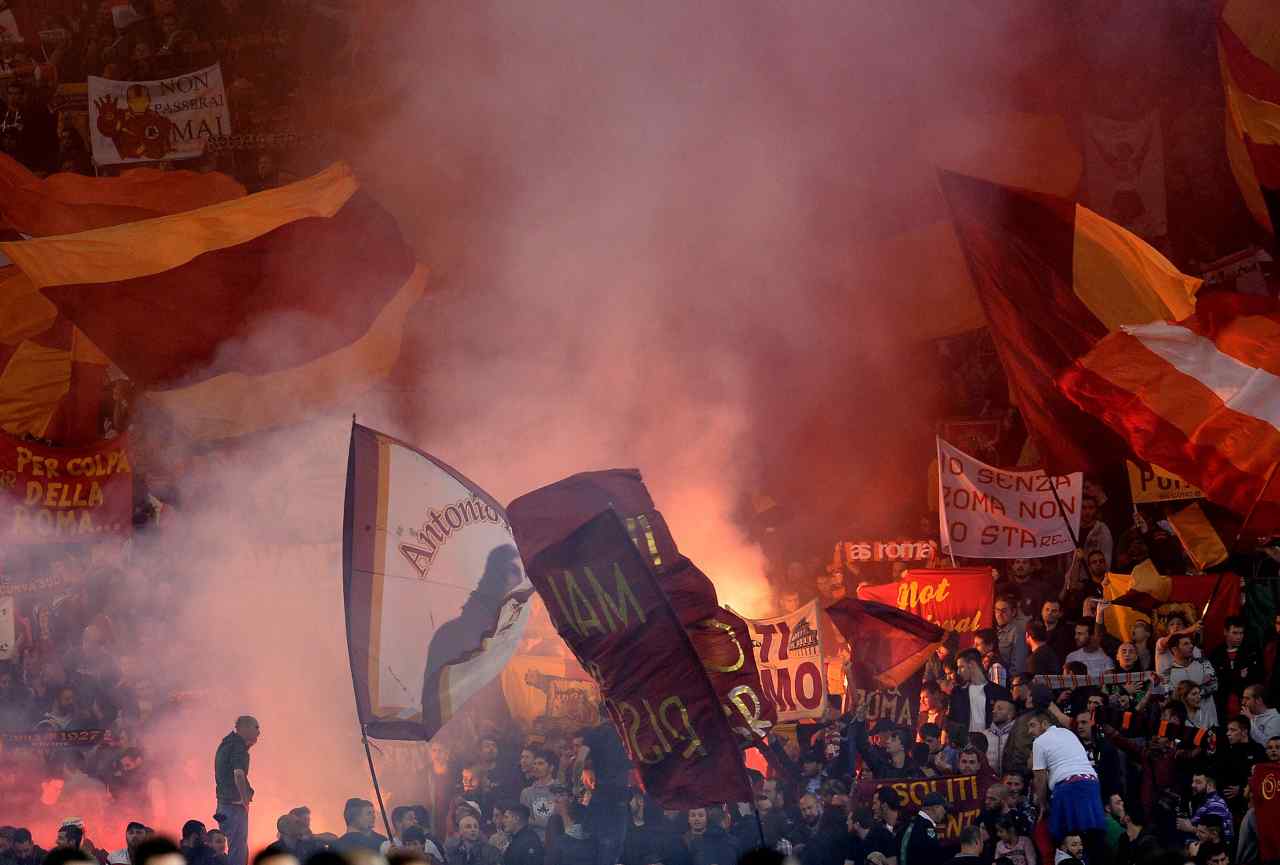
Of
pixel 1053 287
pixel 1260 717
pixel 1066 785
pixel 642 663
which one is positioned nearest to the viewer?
pixel 642 663

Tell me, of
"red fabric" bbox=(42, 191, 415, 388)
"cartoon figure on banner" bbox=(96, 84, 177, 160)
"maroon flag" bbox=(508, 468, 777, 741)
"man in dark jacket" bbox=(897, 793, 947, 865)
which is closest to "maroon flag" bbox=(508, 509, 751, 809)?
"maroon flag" bbox=(508, 468, 777, 741)

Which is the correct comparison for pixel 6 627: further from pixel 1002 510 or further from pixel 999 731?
pixel 999 731

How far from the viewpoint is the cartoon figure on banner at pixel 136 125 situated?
50.8 feet

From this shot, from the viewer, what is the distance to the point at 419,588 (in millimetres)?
6227

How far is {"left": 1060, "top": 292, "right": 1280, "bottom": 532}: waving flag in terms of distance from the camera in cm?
637

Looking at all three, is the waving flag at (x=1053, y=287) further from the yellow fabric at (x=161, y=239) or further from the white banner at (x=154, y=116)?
the white banner at (x=154, y=116)

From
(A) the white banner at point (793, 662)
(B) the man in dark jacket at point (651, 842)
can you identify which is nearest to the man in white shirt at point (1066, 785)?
(B) the man in dark jacket at point (651, 842)

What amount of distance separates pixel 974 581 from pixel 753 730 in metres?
4.42

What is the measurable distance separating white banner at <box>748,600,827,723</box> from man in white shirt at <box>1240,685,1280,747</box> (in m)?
2.46

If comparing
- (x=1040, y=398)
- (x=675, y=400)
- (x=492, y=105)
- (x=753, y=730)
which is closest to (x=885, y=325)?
(x=675, y=400)

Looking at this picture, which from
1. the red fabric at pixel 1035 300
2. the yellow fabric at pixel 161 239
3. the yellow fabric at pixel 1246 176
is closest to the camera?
the red fabric at pixel 1035 300

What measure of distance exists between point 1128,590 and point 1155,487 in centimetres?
94

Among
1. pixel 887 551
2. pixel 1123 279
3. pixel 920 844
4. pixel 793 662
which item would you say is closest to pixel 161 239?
pixel 793 662

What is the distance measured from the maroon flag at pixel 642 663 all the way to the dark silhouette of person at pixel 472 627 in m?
1.32
